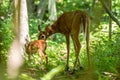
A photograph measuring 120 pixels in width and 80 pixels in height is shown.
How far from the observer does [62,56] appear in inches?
378

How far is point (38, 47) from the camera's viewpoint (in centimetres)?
832

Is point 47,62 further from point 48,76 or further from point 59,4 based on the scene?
point 59,4

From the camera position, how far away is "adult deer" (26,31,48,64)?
27.1 feet

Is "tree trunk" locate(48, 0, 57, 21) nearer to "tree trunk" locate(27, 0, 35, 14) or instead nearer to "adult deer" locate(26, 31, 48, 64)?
"tree trunk" locate(27, 0, 35, 14)

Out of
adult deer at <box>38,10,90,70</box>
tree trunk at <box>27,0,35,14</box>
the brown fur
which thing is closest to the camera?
adult deer at <box>38,10,90,70</box>

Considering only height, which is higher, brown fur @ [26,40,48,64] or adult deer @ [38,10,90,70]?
adult deer @ [38,10,90,70]

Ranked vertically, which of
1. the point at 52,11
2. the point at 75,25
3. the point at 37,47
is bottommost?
the point at 37,47

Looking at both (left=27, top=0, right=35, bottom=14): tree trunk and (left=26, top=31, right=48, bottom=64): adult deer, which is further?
(left=27, top=0, right=35, bottom=14): tree trunk

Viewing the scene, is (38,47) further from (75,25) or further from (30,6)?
(30,6)

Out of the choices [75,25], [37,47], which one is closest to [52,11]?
[37,47]

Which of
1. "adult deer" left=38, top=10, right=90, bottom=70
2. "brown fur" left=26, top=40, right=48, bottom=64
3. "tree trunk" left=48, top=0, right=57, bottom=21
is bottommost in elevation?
"brown fur" left=26, top=40, right=48, bottom=64

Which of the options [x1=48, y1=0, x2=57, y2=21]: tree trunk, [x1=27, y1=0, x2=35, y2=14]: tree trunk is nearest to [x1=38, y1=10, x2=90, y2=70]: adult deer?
[x1=48, y1=0, x2=57, y2=21]: tree trunk

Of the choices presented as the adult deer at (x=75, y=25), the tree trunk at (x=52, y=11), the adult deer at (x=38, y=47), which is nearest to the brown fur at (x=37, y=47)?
the adult deer at (x=38, y=47)

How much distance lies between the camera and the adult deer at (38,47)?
27.1ft
